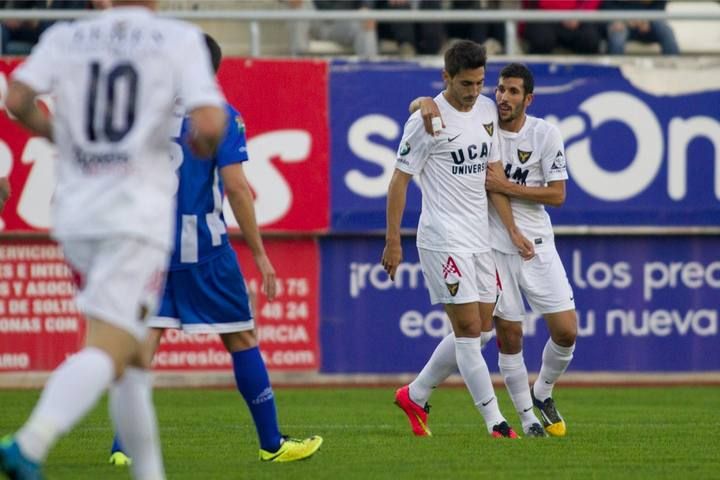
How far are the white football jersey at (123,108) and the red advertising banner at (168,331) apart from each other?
854 centimetres

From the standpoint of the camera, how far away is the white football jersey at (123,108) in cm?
531

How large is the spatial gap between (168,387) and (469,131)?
5715 millimetres

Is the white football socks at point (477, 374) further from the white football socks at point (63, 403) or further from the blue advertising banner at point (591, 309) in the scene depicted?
the blue advertising banner at point (591, 309)

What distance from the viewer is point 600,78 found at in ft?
47.4

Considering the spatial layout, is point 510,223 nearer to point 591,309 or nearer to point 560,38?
point 591,309

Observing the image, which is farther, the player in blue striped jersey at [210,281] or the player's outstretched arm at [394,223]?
the player's outstretched arm at [394,223]

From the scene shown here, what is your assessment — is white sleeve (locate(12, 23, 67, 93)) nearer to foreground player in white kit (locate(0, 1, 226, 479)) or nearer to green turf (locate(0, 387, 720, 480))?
foreground player in white kit (locate(0, 1, 226, 479))

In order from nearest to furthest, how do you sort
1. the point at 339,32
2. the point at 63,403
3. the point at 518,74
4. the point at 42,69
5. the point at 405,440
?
the point at 63,403 → the point at 42,69 → the point at 405,440 → the point at 518,74 → the point at 339,32

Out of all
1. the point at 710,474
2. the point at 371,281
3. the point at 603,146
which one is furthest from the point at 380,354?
the point at 710,474

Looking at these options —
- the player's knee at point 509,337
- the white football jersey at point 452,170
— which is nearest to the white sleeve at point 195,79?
the white football jersey at point 452,170

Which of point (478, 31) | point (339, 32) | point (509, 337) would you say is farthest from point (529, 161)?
point (478, 31)

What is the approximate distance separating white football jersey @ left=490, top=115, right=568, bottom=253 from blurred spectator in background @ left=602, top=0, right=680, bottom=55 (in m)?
6.32

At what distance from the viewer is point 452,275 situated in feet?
29.5

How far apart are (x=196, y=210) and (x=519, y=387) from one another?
8.68 feet
